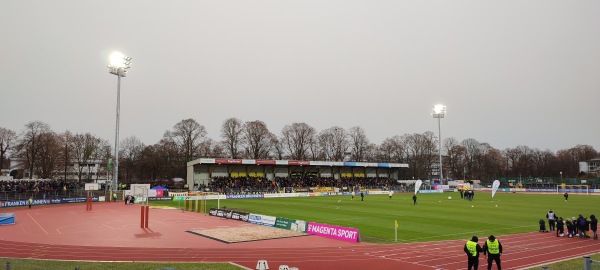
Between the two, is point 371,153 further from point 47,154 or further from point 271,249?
point 271,249

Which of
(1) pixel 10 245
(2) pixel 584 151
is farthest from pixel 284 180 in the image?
(2) pixel 584 151

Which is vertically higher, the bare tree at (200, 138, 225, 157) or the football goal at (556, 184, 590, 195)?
the bare tree at (200, 138, 225, 157)

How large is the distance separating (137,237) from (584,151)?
16206cm

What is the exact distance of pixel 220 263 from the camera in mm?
17016

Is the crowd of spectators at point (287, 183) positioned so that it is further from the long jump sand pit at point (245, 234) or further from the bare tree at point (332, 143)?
the long jump sand pit at point (245, 234)

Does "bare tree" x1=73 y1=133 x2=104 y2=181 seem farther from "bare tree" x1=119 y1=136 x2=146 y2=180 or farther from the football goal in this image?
the football goal

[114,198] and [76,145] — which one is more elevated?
[76,145]

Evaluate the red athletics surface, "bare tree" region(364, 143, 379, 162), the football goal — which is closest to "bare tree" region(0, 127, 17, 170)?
the red athletics surface

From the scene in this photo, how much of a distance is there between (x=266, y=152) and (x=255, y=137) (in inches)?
247

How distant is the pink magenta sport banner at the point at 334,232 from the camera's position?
23531 millimetres

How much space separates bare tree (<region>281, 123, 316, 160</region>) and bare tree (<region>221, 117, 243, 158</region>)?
1440 centimetres

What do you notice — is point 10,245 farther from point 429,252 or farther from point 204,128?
point 204,128

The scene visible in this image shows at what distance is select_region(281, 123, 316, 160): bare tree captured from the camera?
10363 cm

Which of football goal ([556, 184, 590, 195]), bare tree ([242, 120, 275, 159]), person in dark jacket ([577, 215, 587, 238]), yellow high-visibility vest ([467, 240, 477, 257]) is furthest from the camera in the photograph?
bare tree ([242, 120, 275, 159])
